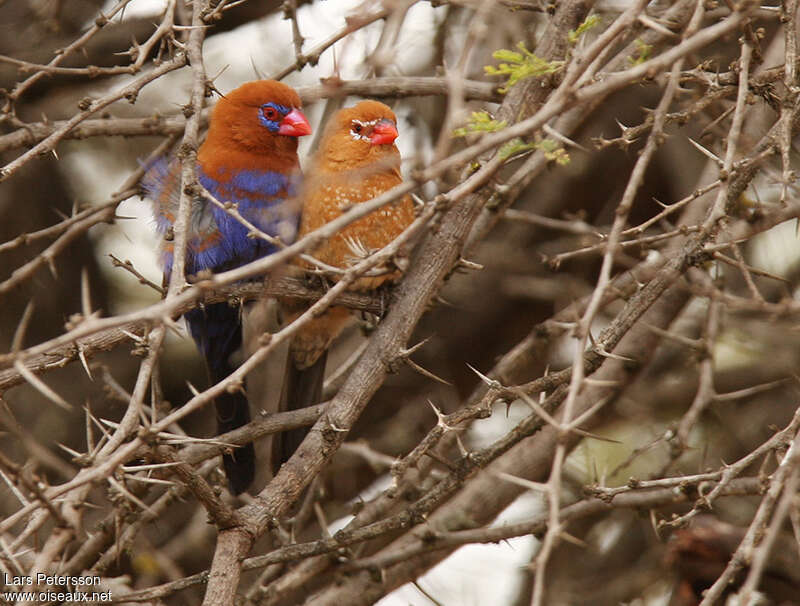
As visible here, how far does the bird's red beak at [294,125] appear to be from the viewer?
4.80 meters

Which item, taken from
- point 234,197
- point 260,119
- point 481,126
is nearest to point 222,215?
point 234,197

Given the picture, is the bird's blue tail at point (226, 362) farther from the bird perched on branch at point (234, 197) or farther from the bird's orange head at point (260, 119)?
the bird's orange head at point (260, 119)

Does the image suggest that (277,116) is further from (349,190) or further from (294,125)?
(349,190)

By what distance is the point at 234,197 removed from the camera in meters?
4.75

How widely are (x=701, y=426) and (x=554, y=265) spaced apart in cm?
199

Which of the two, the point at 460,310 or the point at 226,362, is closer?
the point at 226,362

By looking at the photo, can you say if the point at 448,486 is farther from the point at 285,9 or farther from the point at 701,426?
the point at 701,426

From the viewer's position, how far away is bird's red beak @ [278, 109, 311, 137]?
480 cm

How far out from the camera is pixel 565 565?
572 cm

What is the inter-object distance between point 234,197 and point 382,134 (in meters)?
0.72

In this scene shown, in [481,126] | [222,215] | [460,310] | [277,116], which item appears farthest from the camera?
[460,310]

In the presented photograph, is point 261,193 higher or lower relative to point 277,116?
lower

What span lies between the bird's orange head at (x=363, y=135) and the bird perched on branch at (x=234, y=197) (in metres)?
0.17

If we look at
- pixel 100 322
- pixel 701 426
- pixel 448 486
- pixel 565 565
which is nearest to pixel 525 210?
pixel 701 426
